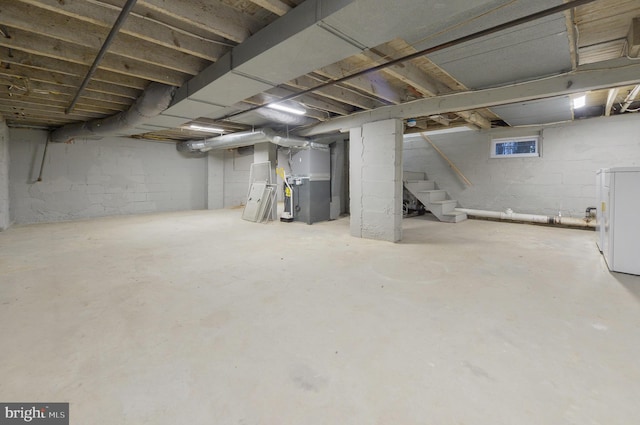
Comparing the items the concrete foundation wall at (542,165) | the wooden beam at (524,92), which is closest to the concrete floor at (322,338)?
the wooden beam at (524,92)

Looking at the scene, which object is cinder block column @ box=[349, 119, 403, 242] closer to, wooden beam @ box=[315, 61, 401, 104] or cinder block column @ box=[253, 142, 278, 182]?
wooden beam @ box=[315, 61, 401, 104]

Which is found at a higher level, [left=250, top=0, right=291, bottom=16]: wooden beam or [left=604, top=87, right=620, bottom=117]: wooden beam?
[left=604, top=87, right=620, bottom=117]: wooden beam

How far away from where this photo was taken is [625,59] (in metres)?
2.59

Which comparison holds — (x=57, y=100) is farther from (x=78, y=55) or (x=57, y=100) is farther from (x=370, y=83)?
(x=370, y=83)

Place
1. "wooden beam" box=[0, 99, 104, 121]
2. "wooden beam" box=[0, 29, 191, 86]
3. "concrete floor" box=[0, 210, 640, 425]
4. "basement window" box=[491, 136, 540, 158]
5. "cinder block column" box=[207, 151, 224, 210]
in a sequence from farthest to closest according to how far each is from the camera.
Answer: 1. "cinder block column" box=[207, 151, 224, 210]
2. "basement window" box=[491, 136, 540, 158]
3. "wooden beam" box=[0, 99, 104, 121]
4. "wooden beam" box=[0, 29, 191, 86]
5. "concrete floor" box=[0, 210, 640, 425]

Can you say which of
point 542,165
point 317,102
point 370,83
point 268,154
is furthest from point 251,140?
point 542,165

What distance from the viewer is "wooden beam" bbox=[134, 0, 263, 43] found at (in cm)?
194

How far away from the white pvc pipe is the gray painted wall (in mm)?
8931

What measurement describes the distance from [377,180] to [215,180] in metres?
5.96

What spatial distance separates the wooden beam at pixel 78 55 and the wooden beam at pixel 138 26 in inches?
27.2

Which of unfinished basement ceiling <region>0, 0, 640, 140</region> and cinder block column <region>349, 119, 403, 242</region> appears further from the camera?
cinder block column <region>349, 119, 403, 242</region>

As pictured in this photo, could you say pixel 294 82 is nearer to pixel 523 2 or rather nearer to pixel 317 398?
pixel 523 2

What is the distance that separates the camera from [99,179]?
6.68 m

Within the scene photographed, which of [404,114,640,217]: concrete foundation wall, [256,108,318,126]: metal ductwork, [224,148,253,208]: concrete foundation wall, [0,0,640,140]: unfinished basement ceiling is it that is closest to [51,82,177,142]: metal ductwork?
[0,0,640,140]: unfinished basement ceiling
